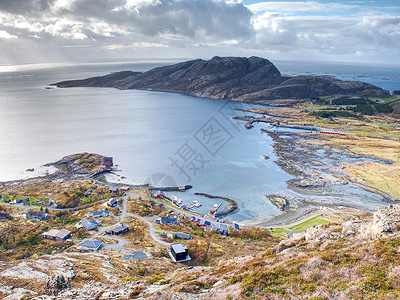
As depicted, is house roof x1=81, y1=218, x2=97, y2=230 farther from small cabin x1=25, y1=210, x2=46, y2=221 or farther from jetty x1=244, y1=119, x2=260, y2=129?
jetty x1=244, y1=119, x2=260, y2=129

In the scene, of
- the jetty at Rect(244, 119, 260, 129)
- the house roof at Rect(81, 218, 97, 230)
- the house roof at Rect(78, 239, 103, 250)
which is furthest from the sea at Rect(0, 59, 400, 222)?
the house roof at Rect(78, 239, 103, 250)

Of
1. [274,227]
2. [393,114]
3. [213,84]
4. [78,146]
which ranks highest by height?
[213,84]

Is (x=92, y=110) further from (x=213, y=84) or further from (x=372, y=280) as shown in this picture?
(x=372, y=280)

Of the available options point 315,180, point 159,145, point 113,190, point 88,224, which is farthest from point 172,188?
point 315,180

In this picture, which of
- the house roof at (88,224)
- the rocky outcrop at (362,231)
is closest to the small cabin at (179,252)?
the rocky outcrop at (362,231)

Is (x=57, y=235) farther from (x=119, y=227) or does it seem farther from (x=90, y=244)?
(x=119, y=227)

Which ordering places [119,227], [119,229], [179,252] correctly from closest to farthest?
[179,252], [119,229], [119,227]

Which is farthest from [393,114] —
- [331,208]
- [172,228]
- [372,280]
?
[372,280]
